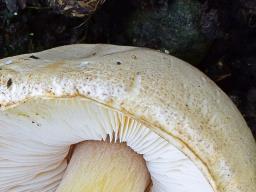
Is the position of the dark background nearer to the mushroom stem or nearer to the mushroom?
the mushroom

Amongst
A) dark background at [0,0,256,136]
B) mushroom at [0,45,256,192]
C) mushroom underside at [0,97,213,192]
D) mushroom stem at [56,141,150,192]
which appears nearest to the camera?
mushroom at [0,45,256,192]

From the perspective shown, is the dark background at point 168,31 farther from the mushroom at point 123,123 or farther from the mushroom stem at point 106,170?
the mushroom stem at point 106,170

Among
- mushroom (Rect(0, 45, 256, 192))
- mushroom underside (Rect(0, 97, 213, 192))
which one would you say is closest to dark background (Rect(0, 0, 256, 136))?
mushroom (Rect(0, 45, 256, 192))

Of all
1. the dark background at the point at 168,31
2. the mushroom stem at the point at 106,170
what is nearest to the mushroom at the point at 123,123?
the mushroom stem at the point at 106,170

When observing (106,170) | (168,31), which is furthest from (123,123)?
(168,31)

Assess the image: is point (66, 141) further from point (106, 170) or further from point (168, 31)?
point (168, 31)

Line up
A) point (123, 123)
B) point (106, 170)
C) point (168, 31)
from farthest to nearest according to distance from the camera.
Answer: point (168, 31) → point (106, 170) → point (123, 123)
